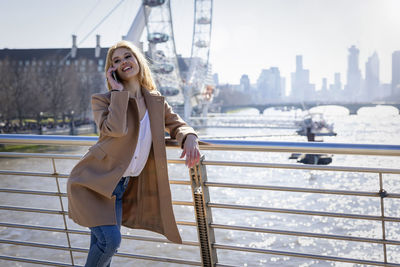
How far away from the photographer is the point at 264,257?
8289mm

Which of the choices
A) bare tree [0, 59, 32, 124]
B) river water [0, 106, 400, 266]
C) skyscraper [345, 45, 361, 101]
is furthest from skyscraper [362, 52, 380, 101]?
bare tree [0, 59, 32, 124]

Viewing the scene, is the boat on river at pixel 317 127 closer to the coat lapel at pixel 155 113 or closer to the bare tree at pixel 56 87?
the bare tree at pixel 56 87

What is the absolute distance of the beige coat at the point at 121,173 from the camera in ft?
4.65

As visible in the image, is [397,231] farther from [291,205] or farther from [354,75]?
[354,75]

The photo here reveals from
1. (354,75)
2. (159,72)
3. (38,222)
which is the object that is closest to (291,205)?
(38,222)

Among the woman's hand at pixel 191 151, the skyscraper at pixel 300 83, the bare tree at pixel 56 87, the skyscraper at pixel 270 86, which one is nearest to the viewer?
the woman's hand at pixel 191 151

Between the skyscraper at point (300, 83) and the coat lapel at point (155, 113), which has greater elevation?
the skyscraper at point (300, 83)

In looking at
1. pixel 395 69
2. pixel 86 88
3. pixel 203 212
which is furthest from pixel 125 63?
pixel 395 69

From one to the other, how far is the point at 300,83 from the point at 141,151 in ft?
267

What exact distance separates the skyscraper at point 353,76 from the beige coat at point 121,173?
182ft

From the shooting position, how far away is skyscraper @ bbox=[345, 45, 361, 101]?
57572 millimetres

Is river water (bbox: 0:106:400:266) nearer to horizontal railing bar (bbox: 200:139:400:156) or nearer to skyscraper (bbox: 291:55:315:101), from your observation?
horizontal railing bar (bbox: 200:139:400:156)

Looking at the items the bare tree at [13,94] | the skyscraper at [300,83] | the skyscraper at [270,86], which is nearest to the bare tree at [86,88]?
the bare tree at [13,94]

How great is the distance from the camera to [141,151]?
150 centimetres
